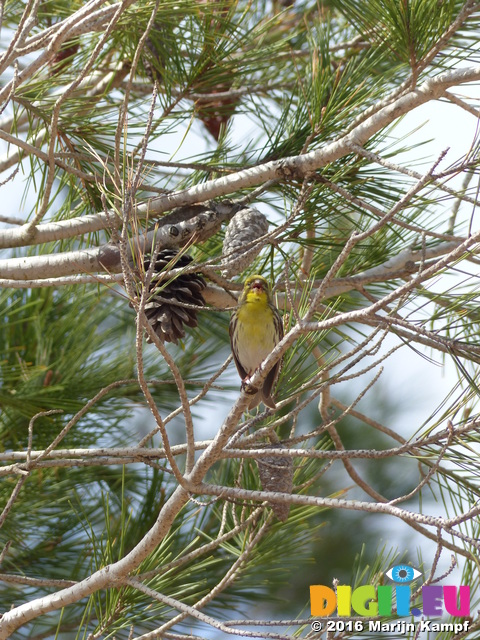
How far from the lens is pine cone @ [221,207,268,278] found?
1.40 m

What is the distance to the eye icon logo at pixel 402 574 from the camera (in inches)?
55.4

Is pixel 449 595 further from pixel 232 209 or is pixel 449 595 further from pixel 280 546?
pixel 232 209

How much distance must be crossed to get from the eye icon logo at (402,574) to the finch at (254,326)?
0.49 metres

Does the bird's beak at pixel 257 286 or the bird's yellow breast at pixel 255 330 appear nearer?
the bird's beak at pixel 257 286

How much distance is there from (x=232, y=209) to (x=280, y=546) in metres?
0.76

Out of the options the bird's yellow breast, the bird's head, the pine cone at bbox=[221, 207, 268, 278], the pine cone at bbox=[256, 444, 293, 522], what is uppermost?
the pine cone at bbox=[221, 207, 268, 278]

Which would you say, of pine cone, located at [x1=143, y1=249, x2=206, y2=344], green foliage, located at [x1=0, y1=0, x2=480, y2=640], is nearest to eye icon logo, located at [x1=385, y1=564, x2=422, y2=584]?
green foliage, located at [x1=0, y1=0, x2=480, y2=640]

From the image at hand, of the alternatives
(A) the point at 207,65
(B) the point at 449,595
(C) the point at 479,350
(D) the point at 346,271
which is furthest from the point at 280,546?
(A) the point at 207,65

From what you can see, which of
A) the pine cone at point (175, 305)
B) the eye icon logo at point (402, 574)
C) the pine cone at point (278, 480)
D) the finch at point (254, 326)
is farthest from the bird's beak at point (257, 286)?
the eye icon logo at point (402, 574)

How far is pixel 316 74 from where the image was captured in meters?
1.66

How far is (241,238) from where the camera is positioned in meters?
1.49

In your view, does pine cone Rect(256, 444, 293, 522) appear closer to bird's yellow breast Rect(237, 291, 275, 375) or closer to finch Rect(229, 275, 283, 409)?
finch Rect(229, 275, 283, 409)

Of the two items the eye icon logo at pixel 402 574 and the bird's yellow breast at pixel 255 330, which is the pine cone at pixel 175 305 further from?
the eye icon logo at pixel 402 574

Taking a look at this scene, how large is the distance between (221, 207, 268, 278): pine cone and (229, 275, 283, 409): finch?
256 millimetres
